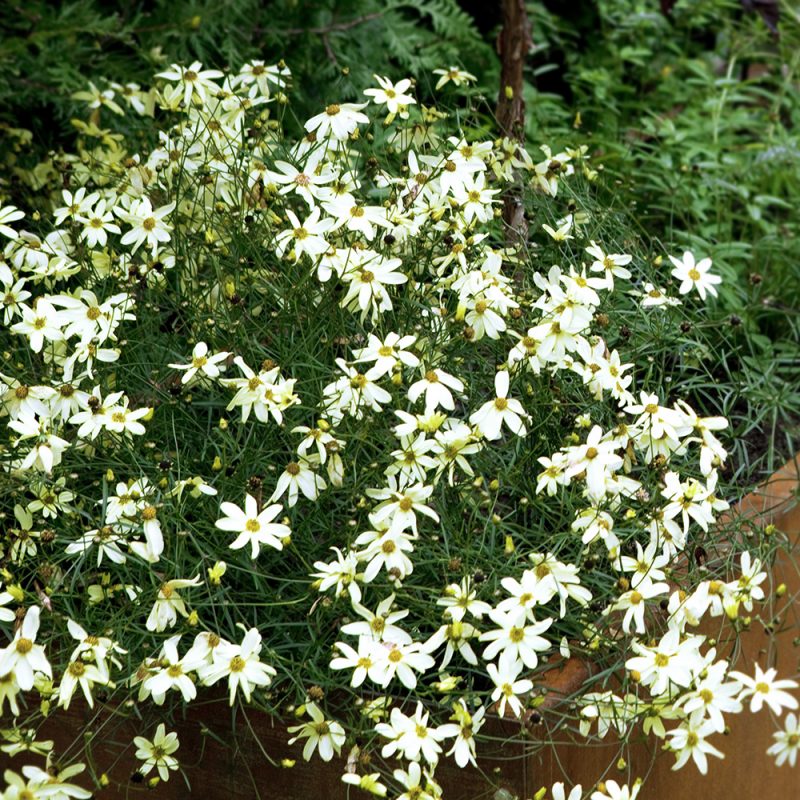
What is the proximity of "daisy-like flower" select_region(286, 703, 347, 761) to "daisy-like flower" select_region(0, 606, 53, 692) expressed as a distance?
275 millimetres

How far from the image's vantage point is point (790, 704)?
1.33 m

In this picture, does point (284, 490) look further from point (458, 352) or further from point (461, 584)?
point (458, 352)

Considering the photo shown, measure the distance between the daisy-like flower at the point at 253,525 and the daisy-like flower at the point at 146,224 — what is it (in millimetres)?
496

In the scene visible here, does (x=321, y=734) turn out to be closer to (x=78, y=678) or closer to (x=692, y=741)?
(x=78, y=678)

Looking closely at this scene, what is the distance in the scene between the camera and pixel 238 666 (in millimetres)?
1316

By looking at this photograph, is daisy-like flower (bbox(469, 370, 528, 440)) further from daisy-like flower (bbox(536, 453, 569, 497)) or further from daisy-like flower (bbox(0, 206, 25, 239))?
daisy-like flower (bbox(0, 206, 25, 239))

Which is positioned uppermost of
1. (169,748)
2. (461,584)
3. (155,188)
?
(155,188)

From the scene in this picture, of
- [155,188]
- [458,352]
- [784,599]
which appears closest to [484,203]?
[458,352]

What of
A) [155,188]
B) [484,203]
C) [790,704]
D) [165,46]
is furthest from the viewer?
[165,46]

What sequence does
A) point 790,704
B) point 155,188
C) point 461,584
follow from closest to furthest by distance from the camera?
point 790,704 → point 461,584 → point 155,188

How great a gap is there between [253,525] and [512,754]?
0.41 m

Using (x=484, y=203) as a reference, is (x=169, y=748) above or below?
below

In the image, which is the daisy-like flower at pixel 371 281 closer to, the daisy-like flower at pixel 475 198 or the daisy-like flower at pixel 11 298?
the daisy-like flower at pixel 475 198

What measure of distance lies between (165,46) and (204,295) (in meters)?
1.24
